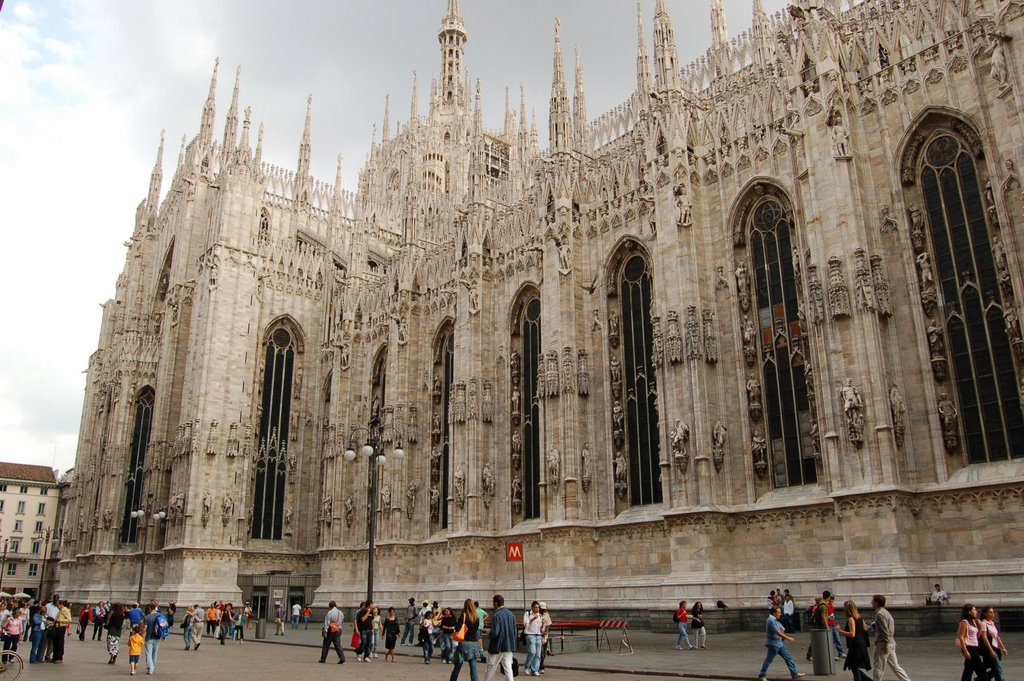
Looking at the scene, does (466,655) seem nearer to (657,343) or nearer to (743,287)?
(657,343)

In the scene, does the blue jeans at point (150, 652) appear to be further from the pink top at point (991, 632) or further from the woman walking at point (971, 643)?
the pink top at point (991, 632)

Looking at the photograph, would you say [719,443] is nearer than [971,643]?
No

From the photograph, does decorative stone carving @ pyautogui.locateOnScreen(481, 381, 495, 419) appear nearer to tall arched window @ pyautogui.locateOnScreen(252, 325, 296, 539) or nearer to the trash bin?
tall arched window @ pyautogui.locateOnScreen(252, 325, 296, 539)

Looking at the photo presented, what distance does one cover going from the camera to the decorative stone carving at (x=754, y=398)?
25.7 m

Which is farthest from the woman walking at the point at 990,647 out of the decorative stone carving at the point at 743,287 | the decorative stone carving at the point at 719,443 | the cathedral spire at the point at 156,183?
the cathedral spire at the point at 156,183

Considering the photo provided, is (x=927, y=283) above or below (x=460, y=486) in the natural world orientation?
above

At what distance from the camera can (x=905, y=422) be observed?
71.1 feet

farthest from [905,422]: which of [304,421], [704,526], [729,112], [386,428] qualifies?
[304,421]

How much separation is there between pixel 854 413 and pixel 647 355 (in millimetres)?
9626

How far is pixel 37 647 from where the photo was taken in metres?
20.9

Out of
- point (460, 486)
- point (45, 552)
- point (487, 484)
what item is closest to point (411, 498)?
point (460, 486)

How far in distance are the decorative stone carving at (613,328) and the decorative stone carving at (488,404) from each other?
6.89 m

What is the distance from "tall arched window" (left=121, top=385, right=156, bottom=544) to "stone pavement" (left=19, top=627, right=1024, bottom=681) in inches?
1105

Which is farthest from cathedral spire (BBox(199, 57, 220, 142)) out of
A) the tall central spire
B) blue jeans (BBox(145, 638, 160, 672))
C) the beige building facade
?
blue jeans (BBox(145, 638, 160, 672))
